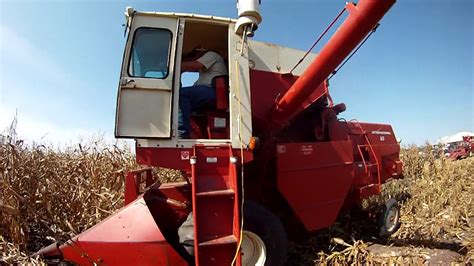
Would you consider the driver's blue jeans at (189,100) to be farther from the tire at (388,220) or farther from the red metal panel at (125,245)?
the tire at (388,220)

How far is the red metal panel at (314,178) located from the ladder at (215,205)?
0.76 m

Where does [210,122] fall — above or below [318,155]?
above

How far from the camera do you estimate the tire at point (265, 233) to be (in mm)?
3189

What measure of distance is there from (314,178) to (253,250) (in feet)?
3.86

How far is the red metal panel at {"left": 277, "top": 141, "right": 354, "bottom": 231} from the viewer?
368 centimetres

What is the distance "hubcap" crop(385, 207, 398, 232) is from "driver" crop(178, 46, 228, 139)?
129 inches

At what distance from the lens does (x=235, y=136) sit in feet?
10.8

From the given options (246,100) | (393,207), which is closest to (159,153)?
(246,100)

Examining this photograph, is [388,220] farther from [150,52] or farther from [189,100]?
[150,52]

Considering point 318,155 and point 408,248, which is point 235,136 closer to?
point 318,155

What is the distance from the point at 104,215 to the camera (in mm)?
4203

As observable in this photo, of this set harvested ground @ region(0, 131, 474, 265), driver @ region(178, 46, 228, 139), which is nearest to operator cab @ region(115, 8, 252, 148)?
driver @ region(178, 46, 228, 139)

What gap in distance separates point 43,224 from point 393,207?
4.93 m

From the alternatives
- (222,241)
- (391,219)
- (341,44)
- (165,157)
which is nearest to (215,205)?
(222,241)
